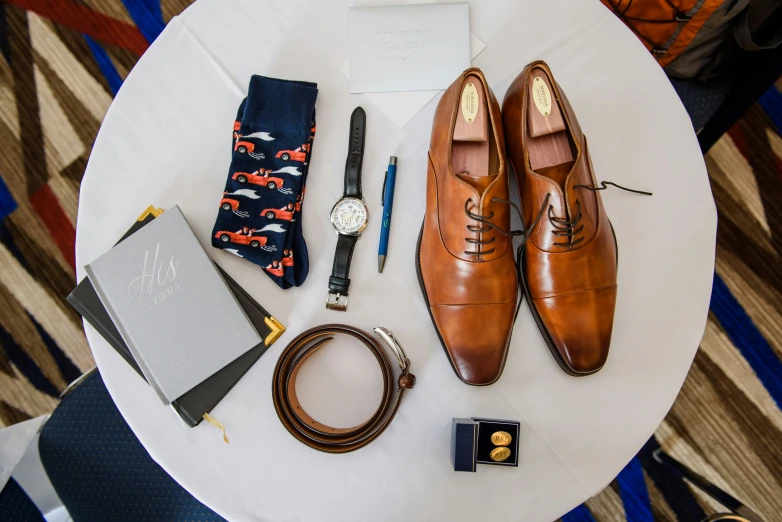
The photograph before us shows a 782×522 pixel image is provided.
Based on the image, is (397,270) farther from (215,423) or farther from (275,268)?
(215,423)

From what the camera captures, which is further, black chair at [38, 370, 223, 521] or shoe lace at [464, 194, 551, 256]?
black chair at [38, 370, 223, 521]

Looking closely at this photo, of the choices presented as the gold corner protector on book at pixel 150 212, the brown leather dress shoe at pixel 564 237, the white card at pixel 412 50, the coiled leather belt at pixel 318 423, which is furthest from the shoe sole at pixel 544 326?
the gold corner protector on book at pixel 150 212

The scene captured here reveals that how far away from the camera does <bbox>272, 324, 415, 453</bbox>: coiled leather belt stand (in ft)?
2.52

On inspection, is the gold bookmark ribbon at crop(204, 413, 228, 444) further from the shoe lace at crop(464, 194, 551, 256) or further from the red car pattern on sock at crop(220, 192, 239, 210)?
the shoe lace at crop(464, 194, 551, 256)

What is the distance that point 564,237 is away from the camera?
78cm

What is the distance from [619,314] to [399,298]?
0.35 meters

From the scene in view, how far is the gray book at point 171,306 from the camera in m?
0.78

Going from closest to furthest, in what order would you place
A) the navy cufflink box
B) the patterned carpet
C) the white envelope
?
the navy cufflink box
the white envelope
the patterned carpet

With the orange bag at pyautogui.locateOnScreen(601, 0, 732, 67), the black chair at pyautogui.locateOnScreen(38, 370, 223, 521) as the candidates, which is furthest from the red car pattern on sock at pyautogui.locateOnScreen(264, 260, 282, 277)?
the orange bag at pyautogui.locateOnScreen(601, 0, 732, 67)

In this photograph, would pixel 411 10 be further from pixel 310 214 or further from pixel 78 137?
pixel 78 137

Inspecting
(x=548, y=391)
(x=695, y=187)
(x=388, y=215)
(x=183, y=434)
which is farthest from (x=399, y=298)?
(x=695, y=187)

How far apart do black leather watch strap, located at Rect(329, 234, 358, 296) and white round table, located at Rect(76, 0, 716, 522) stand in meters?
0.02

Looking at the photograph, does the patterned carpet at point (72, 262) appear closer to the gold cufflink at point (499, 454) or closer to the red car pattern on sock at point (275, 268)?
the gold cufflink at point (499, 454)

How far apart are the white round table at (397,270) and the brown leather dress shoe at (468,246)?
35 mm
